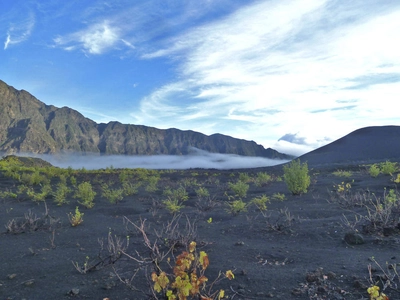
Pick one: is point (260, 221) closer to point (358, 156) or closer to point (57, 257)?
point (57, 257)

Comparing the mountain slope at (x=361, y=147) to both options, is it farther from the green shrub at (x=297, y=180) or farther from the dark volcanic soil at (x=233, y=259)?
the dark volcanic soil at (x=233, y=259)

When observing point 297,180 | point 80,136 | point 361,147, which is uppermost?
point 80,136

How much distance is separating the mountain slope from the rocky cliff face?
7954 cm

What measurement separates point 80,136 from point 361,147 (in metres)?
115

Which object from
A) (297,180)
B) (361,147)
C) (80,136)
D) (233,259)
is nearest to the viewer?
(233,259)

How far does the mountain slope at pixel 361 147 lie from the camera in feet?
199

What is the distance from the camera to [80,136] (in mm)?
141000

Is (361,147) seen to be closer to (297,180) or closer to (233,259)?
(297,180)

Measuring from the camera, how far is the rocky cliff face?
110750mm

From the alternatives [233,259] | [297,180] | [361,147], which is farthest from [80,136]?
[233,259]

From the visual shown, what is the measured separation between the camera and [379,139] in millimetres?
69375

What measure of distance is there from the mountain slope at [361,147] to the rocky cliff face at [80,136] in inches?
3132

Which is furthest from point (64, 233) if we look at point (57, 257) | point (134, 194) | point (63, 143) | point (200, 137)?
point (200, 137)

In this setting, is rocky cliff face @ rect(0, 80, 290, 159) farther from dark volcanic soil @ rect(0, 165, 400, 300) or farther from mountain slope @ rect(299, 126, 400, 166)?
dark volcanic soil @ rect(0, 165, 400, 300)
